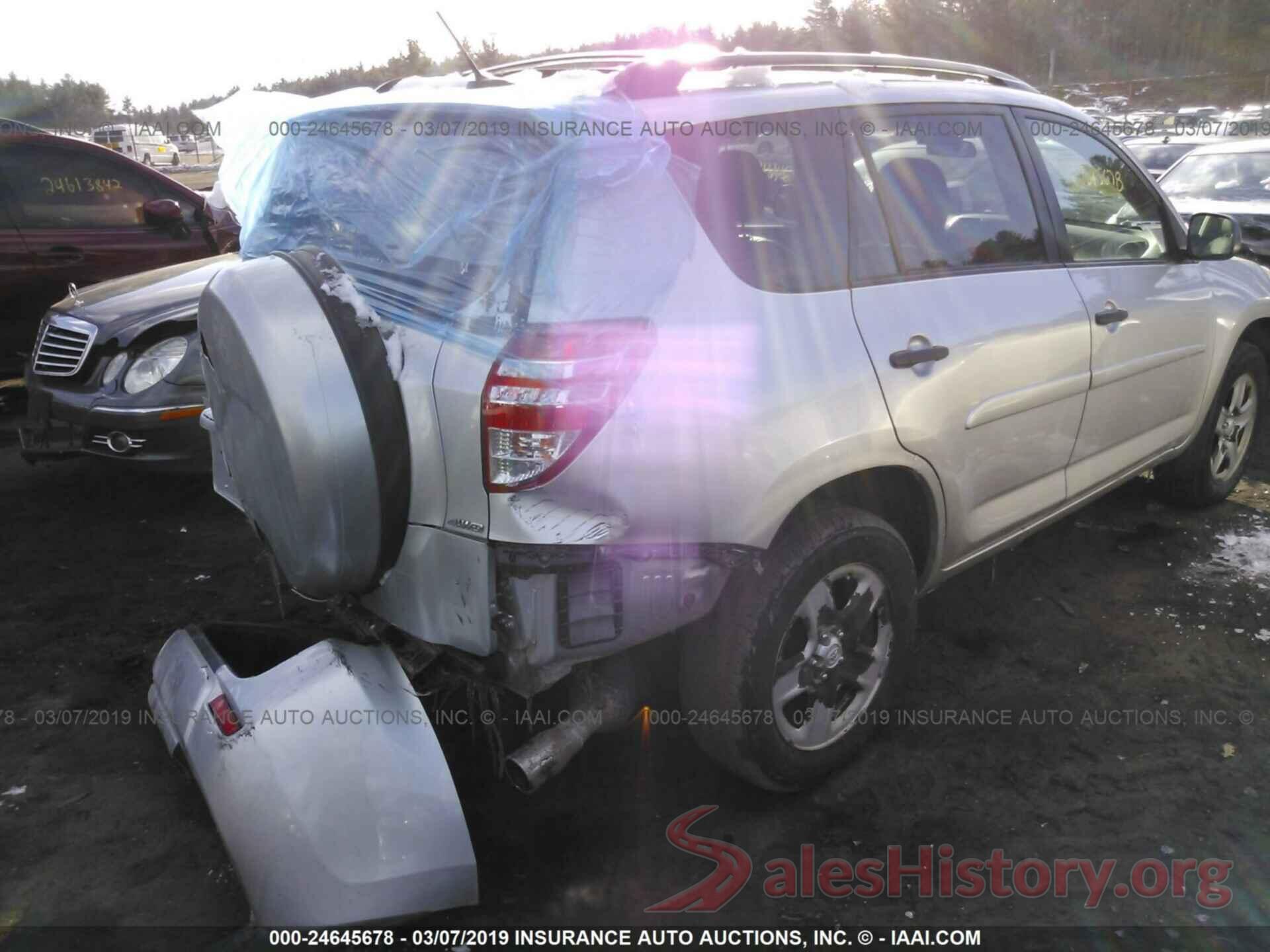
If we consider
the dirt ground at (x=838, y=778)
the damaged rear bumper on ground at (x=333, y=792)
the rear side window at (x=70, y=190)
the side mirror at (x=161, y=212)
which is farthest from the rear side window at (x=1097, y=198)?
the rear side window at (x=70, y=190)

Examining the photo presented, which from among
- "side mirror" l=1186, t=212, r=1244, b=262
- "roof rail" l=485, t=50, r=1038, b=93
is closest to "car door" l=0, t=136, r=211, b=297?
"roof rail" l=485, t=50, r=1038, b=93

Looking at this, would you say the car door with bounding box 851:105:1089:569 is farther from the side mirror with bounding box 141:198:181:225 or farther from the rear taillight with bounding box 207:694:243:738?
the side mirror with bounding box 141:198:181:225

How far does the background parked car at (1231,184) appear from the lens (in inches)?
291

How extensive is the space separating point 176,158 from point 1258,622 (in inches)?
1290

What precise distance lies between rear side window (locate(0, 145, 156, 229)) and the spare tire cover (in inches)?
196

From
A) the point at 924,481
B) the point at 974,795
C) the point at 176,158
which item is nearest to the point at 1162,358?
the point at 924,481

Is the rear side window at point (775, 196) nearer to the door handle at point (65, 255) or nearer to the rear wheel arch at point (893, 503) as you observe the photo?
the rear wheel arch at point (893, 503)

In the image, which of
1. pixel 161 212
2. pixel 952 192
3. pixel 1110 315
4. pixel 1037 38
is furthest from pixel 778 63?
pixel 1037 38

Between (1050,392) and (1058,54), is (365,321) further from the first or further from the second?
(1058,54)

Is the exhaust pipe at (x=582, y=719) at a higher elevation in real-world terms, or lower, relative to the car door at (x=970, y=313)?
lower

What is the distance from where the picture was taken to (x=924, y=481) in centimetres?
275

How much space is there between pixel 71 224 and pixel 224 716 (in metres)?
5.30

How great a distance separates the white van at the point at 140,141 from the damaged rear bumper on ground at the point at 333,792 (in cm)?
2469
